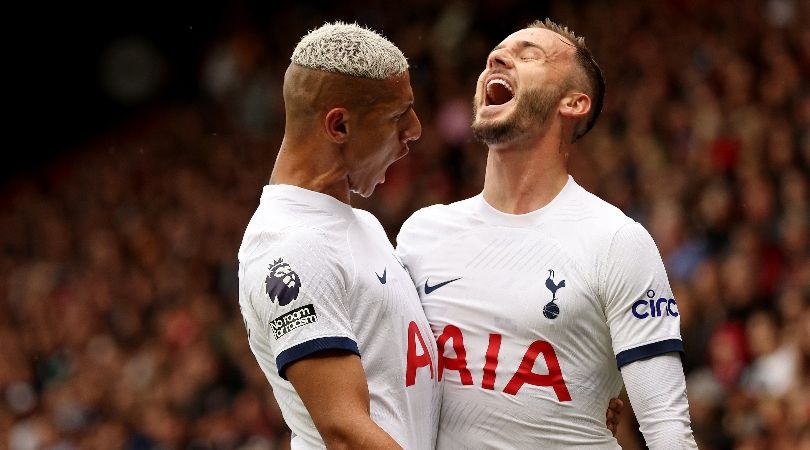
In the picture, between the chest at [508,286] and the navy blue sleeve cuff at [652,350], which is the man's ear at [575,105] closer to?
the chest at [508,286]

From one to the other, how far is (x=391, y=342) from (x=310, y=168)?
55 centimetres

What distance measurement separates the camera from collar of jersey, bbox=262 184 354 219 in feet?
12.9

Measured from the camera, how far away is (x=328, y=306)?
3.70 m

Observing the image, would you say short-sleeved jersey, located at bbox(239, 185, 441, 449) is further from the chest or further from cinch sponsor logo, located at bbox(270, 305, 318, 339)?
the chest

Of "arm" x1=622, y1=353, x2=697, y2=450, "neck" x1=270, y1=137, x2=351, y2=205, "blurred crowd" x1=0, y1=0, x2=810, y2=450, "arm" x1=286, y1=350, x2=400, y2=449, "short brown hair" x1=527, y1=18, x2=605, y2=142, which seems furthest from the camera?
"blurred crowd" x1=0, y1=0, x2=810, y2=450

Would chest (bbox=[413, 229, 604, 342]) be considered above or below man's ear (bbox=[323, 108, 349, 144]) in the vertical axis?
below

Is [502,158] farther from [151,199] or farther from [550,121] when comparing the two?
[151,199]

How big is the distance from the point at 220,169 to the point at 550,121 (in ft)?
31.9

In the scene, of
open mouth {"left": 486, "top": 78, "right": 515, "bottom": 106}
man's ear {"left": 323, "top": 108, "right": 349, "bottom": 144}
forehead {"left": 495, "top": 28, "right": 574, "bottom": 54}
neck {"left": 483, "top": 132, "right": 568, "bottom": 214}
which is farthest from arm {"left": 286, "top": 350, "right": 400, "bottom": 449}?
forehead {"left": 495, "top": 28, "right": 574, "bottom": 54}

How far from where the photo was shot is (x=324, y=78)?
389cm

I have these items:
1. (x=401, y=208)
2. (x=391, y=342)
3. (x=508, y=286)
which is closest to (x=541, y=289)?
(x=508, y=286)

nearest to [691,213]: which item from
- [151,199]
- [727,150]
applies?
[727,150]

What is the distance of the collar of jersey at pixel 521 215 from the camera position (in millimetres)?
4543

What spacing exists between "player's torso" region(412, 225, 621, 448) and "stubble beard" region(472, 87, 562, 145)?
35cm
